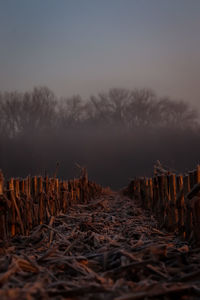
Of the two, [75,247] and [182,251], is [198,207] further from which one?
[75,247]

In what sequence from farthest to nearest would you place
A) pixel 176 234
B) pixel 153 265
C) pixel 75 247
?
pixel 176 234 < pixel 75 247 < pixel 153 265

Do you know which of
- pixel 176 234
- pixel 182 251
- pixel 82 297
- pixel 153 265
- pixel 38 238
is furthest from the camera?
pixel 176 234

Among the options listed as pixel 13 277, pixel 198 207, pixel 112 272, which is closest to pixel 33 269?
pixel 13 277

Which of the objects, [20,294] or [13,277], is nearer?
[20,294]

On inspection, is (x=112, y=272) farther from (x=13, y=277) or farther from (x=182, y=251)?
(x=182, y=251)

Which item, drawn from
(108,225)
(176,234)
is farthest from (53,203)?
(176,234)

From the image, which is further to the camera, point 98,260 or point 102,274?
point 98,260

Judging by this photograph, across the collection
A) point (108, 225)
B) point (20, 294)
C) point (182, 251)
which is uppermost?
point (20, 294)

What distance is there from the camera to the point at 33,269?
2180mm

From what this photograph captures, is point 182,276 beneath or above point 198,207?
beneath

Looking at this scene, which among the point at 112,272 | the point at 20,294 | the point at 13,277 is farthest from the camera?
the point at 112,272

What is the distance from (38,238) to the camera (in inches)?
141

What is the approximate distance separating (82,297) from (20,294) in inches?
13.9

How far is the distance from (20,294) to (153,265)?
3.78 feet
